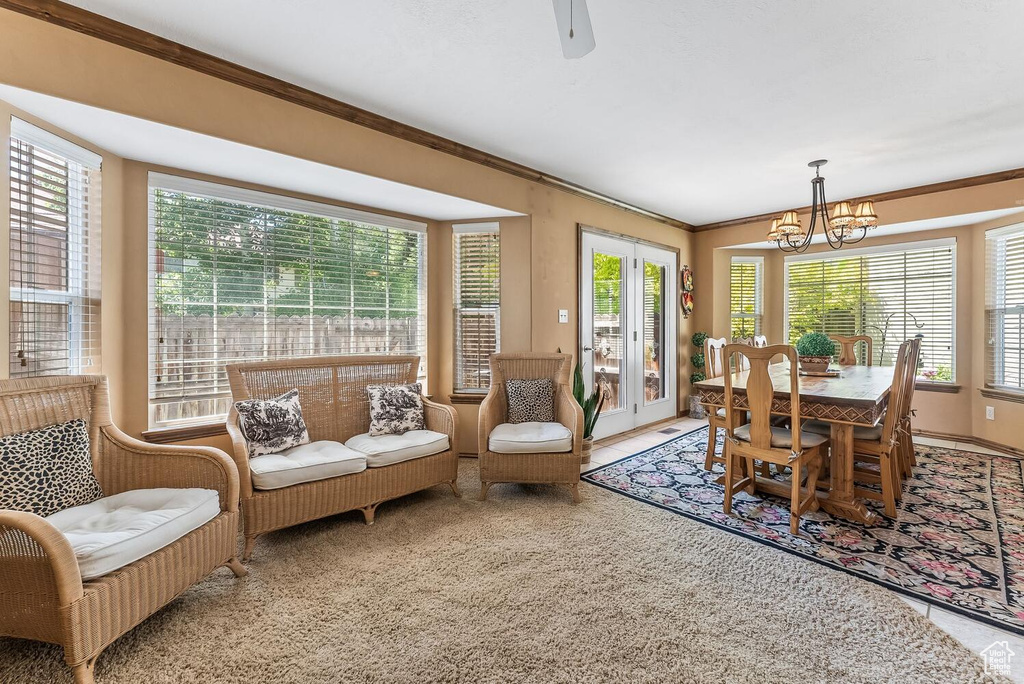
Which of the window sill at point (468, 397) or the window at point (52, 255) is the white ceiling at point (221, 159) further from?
the window sill at point (468, 397)

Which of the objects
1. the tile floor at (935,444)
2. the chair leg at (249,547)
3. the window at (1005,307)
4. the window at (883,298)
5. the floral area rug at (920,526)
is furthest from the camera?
the window at (883,298)

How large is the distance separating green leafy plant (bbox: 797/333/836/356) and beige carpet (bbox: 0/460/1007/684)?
201cm

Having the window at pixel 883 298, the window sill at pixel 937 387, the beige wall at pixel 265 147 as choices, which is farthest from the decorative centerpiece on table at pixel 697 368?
the beige wall at pixel 265 147

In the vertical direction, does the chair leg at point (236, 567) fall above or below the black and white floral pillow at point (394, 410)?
below

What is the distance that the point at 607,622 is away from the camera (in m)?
1.77

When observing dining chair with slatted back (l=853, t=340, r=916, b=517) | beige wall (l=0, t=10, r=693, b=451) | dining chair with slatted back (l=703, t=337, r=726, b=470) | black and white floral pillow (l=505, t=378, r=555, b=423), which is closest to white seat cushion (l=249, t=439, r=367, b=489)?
beige wall (l=0, t=10, r=693, b=451)

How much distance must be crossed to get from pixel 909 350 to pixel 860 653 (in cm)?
211

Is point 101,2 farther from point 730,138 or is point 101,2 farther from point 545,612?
point 730,138

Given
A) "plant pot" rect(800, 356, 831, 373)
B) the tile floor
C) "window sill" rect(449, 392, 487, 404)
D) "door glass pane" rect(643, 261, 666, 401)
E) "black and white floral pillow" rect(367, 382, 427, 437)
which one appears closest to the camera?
the tile floor

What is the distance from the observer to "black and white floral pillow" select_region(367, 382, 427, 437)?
10.1 feet

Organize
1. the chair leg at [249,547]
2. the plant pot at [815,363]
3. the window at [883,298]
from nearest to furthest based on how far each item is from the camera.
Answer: the chair leg at [249,547] → the plant pot at [815,363] → the window at [883,298]

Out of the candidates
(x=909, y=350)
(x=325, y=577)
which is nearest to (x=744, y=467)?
(x=909, y=350)

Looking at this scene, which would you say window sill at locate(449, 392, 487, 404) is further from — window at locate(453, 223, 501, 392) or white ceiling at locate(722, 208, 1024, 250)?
white ceiling at locate(722, 208, 1024, 250)

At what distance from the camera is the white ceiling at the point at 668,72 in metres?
1.90
